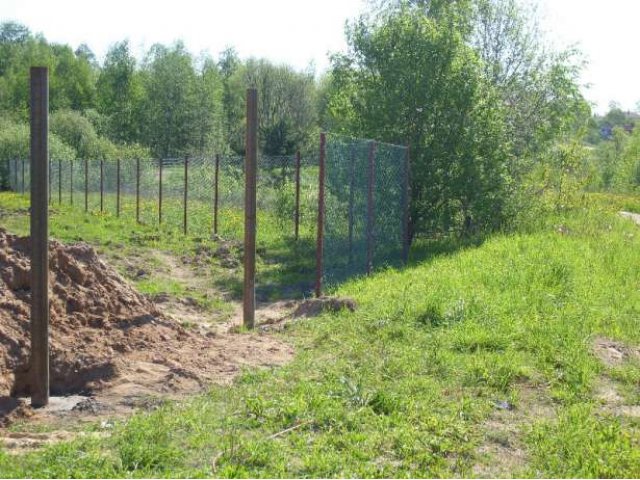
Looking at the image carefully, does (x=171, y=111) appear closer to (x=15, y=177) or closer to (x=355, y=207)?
(x=15, y=177)

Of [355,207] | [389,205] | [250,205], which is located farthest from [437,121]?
[250,205]

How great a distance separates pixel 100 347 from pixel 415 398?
7.85 feet

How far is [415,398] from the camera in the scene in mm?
5043

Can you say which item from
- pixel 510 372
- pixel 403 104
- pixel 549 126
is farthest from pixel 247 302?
pixel 549 126

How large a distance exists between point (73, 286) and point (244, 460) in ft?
9.74

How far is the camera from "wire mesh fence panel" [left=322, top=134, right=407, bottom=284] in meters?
9.89

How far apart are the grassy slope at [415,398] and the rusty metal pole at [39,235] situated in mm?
839

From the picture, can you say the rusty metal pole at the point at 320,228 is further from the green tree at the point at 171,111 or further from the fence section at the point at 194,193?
the green tree at the point at 171,111

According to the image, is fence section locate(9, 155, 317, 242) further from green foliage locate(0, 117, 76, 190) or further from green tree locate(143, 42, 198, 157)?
green tree locate(143, 42, 198, 157)

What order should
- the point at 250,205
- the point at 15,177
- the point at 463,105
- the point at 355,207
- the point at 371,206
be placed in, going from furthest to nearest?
1. the point at 15,177
2. the point at 463,105
3. the point at 371,206
4. the point at 355,207
5. the point at 250,205

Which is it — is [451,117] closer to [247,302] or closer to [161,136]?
[247,302]

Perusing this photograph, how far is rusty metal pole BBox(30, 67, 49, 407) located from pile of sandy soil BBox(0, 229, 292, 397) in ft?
0.91

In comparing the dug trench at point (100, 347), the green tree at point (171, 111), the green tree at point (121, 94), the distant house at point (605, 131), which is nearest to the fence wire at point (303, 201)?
the dug trench at point (100, 347)

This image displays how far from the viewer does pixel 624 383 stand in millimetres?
5703
